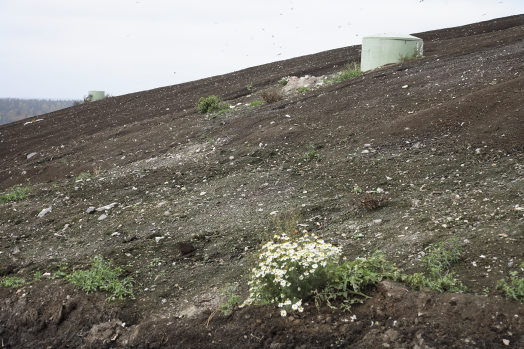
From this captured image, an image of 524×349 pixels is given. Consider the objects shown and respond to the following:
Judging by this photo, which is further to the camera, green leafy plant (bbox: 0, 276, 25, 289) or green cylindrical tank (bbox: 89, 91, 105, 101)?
green cylindrical tank (bbox: 89, 91, 105, 101)

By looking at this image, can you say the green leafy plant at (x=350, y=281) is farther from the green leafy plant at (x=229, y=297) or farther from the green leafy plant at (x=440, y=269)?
the green leafy plant at (x=229, y=297)

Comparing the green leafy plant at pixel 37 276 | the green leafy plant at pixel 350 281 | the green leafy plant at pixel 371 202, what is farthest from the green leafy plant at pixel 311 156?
the green leafy plant at pixel 37 276

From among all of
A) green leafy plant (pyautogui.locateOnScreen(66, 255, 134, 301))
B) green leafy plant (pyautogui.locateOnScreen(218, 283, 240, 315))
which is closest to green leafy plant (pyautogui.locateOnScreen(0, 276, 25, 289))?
green leafy plant (pyautogui.locateOnScreen(66, 255, 134, 301))

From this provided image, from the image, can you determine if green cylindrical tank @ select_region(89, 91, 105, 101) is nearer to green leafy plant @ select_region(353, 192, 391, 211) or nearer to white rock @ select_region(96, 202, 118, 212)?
white rock @ select_region(96, 202, 118, 212)

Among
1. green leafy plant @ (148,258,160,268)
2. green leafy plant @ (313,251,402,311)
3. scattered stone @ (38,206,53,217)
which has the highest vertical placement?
green leafy plant @ (313,251,402,311)

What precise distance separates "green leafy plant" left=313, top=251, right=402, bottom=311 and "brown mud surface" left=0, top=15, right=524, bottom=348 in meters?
0.08

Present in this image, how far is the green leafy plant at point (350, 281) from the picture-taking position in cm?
269

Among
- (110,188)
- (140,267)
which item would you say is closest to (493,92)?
(140,267)

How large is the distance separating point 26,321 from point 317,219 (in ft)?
10.5

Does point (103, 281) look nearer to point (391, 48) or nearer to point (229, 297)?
point (229, 297)

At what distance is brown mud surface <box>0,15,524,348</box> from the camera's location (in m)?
2.56

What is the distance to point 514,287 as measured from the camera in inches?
94.5

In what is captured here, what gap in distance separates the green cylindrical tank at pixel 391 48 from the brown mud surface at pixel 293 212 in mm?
2511

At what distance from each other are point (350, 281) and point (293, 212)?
2.07m
